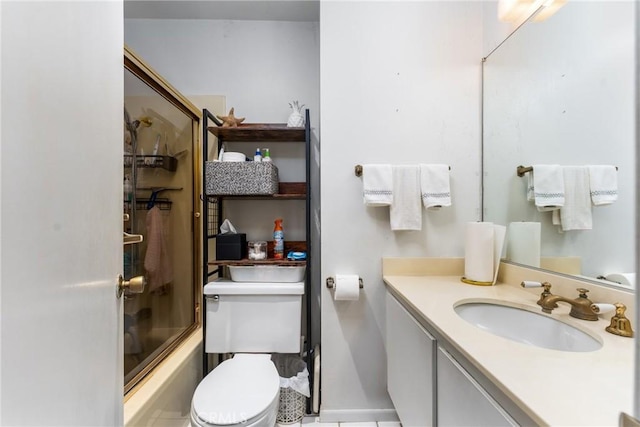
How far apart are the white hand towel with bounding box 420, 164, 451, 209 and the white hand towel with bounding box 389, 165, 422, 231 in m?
0.03

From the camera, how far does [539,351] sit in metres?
0.68

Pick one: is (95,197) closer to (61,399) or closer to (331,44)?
(61,399)

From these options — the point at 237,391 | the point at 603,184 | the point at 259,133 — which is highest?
the point at 259,133

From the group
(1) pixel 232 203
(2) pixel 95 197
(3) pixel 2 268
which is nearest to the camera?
(3) pixel 2 268

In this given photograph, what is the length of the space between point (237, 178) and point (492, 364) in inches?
52.3

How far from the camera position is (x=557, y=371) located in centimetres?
59

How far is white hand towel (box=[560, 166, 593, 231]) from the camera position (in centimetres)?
95

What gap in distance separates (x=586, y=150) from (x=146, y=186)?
1.99 metres

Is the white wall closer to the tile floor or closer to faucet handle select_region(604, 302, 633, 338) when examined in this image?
the tile floor

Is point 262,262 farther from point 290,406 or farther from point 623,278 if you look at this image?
point 623,278

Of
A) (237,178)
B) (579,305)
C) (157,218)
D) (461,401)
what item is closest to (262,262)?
(237,178)

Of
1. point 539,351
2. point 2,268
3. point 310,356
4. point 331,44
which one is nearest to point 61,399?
point 2,268

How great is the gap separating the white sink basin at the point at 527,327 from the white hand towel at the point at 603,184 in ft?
1.35

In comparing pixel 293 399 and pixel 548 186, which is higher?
pixel 548 186
